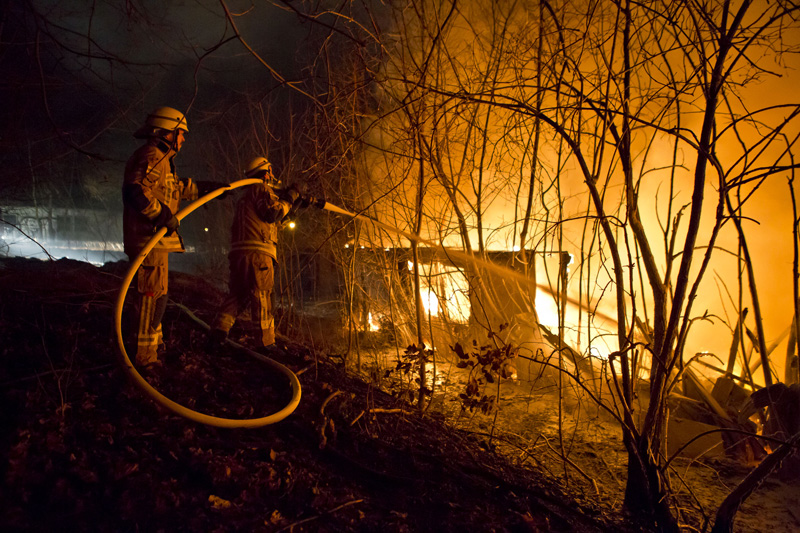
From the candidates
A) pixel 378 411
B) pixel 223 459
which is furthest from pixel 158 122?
pixel 378 411

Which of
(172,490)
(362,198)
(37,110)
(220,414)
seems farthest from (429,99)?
(37,110)

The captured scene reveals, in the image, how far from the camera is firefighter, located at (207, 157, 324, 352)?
4234 millimetres

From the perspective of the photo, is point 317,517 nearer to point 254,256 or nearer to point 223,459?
point 223,459

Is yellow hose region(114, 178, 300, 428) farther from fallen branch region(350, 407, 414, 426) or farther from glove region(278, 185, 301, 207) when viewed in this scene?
glove region(278, 185, 301, 207)

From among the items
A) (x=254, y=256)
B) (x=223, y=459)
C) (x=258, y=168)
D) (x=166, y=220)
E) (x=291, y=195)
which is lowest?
(x=223, y=459)

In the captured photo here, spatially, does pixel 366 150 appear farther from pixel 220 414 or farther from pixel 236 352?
pixel 220 414

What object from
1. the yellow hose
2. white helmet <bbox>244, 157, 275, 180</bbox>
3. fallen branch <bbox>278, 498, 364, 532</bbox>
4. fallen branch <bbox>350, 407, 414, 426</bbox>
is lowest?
fallen branch <bbox>278, 498, 364, 532</bbox>

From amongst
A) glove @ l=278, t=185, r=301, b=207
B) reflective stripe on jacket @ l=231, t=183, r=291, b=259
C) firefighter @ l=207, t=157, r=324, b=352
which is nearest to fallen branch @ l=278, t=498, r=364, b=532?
firefighter @ l=207, t=157, r=324, b=352

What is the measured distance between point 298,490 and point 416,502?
70 centimetres

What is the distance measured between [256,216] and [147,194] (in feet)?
3.72

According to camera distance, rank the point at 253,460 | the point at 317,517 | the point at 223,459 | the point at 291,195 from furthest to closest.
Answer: the point at 291,195, the point at 253,460, the point at 223,459, the point at 317,517

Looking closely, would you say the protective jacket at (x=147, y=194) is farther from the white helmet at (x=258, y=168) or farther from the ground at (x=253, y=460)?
the white helmet at (x=258, y=168)

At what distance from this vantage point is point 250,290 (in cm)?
425

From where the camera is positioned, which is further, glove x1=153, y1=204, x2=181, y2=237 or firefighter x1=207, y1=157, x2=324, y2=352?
firefighter x1=207, y1=157, x2=324, y2=352
